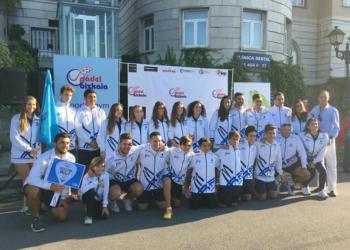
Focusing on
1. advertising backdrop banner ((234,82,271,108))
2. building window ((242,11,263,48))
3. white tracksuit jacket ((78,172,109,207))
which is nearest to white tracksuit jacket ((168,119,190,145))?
white tracksuit jacket ((78,172,109,207))

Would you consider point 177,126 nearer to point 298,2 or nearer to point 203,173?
point 203,173

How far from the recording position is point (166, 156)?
5.93 metres

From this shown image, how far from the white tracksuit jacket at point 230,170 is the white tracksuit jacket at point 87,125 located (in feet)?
7.89

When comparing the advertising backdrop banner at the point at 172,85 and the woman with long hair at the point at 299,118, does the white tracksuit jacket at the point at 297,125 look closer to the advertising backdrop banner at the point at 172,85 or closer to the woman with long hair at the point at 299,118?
the woman with long hair at the point at 299,118

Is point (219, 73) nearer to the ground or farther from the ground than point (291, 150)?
farther from the ground

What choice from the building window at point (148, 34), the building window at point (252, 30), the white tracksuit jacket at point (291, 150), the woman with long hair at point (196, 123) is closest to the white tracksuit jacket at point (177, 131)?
the woman with long hair at point (196, 123)

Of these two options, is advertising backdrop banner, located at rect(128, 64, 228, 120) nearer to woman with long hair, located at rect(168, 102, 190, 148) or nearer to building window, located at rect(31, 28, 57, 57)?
woman with long hair, located at rect(168, 102, 190, 148)

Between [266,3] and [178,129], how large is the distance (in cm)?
1044

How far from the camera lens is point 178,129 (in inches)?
261

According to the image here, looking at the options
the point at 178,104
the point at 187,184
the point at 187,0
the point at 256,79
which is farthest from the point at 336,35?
the point at 187,184

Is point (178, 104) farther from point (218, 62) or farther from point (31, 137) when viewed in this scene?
point (218, 62)

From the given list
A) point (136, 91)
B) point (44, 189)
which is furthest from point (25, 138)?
point (136, 91)

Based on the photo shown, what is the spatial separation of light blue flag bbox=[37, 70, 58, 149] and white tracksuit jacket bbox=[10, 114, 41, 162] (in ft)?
0.36

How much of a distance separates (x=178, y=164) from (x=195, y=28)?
9.80m
